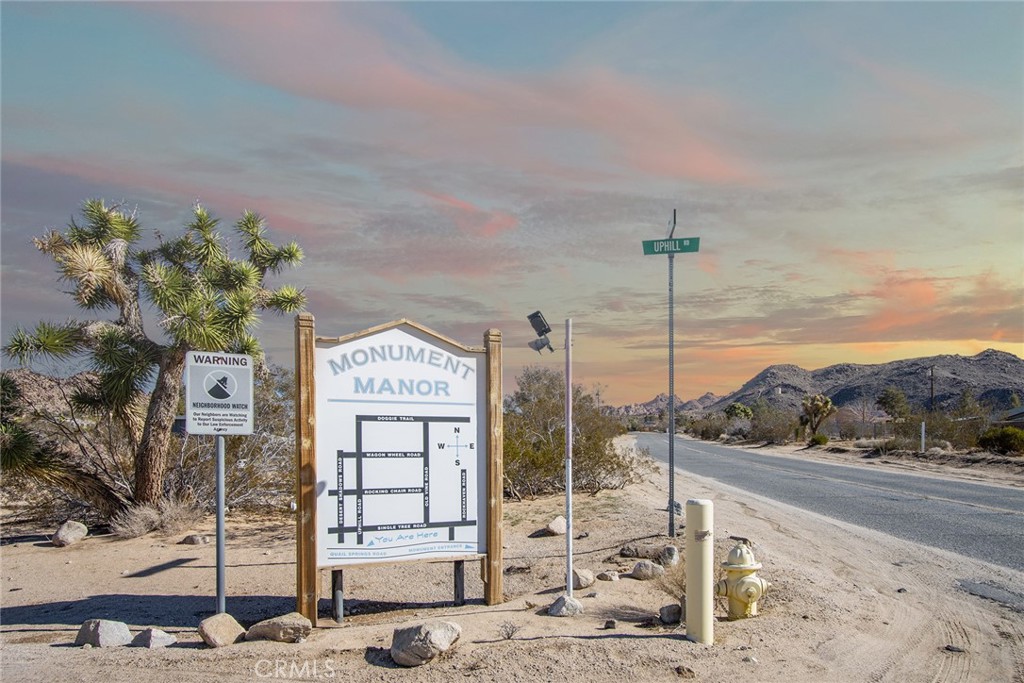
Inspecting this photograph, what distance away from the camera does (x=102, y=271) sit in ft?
50.2

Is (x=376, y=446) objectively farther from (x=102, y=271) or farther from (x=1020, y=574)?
(x=102, y=271)

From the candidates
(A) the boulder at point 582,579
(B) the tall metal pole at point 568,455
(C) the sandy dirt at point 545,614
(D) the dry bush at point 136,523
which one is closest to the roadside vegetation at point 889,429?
(C) the sandy dirt at point 545,614

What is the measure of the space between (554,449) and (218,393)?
32.0 feet

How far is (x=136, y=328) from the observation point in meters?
15.7

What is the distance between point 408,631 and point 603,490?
11.7 m

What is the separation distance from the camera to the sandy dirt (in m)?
6.41

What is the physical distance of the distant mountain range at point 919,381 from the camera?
9762cm

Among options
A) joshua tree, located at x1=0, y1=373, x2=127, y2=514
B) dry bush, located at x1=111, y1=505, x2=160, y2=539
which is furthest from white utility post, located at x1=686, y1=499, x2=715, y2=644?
joshua tree, located at x1=0, y1=373, x2=127, y2=514

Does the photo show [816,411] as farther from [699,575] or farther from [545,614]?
[699,575]

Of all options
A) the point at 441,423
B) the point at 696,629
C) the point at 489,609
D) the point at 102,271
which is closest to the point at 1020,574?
the point at 696,629

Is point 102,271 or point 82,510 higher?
point 102,271

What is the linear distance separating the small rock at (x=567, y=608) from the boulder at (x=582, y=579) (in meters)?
1.12

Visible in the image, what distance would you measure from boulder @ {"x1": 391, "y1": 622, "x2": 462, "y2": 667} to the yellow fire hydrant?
267 cm

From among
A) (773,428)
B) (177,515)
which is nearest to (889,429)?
(773,428)
